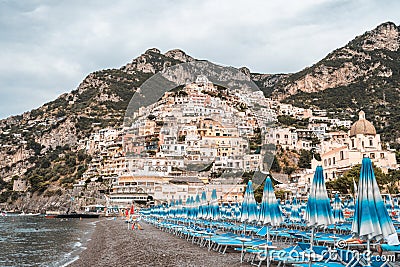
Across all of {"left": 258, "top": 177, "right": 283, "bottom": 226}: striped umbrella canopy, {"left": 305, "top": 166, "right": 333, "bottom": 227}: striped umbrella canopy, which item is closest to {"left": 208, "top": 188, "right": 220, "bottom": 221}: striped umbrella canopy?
{"left": 258, "top": 177, "right": 283, "bottom": 226}: striped umbrella canopy

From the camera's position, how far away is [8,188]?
86875 mm

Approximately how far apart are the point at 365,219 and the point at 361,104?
97729 millimetres

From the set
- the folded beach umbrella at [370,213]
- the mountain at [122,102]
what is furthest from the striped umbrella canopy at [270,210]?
the mountain at [122,102]

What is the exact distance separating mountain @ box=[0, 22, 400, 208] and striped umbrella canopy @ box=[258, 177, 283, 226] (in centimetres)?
6867

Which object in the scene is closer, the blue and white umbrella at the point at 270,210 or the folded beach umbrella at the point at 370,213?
→ the folded beach umbrella at the point at 370,213

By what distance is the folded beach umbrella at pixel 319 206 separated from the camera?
709 cm

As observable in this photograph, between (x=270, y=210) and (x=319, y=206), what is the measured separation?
2773mm

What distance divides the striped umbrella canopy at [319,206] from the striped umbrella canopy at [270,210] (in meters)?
2.54

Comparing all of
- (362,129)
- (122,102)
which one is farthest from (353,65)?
(362,129)

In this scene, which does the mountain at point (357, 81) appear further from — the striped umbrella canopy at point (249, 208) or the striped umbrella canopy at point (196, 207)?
the striped umbrella canopy at point (249, 208)

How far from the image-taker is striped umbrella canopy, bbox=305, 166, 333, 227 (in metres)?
7.09

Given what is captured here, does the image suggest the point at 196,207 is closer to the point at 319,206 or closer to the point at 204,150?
the point at 319,206

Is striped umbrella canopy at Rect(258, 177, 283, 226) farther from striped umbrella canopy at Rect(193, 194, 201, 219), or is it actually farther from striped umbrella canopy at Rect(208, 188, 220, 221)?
striped umbrella canopy at Rect(193, 194, 201, 219)

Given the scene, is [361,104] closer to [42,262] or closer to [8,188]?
[8,188]
